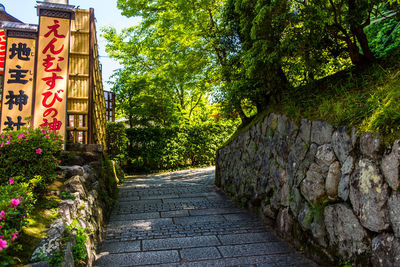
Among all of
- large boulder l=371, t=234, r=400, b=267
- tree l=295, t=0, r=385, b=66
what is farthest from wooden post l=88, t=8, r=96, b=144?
large boulder l=371, t=234, r=400, b=267

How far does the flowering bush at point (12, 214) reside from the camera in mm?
2053

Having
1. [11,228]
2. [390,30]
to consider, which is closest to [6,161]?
[11,228]

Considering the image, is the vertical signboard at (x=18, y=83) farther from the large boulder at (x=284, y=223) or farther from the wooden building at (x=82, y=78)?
the large boulder at (x=284, y=223)

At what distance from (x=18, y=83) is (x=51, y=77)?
0.97 meters

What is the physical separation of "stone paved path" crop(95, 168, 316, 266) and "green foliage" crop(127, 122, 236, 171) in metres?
7.14

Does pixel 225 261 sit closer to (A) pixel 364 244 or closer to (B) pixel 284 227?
(B) pixel 284 227

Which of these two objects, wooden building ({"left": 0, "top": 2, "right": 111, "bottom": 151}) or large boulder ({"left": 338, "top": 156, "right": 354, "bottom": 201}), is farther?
wooden building ({"left": 0, "top": 2, "right": 111, "bottom": 151})

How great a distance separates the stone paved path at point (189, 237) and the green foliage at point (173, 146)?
7135 mm

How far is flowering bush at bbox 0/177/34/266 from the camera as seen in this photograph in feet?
6.73

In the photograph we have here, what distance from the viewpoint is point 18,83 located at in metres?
6.30

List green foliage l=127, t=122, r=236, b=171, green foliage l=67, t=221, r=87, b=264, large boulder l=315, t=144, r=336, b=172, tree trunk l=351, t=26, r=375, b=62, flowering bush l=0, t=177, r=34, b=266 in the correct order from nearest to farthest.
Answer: flowering bush l=0, t=177, r=34, b=266 → green foliage l=67, t=221, r=87, b=264 → large boulder l=315, t=144, r=336, b=172 → tree trunk l=351, t=26, r=375, b=62 → green foliage l=127, t=122, r=236, b=171

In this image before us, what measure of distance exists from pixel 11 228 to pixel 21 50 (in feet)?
18.9

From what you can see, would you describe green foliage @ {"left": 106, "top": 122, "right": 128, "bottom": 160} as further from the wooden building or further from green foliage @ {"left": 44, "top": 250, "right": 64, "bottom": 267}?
green foliage @ {"left": 44, "top": 250, "right": 64, "bottom": 267}

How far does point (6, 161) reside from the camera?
3516 mm
